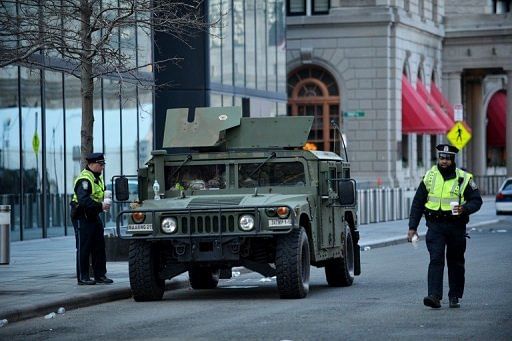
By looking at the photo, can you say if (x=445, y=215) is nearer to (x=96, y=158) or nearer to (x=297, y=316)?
(x=297, y=316)

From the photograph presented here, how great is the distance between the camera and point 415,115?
57.8 metres

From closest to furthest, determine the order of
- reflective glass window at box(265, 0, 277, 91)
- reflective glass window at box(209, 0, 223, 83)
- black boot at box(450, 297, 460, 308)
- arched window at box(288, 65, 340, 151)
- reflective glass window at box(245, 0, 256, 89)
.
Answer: black boot at box(450, 297, 460, 308)
reflective glass window at box(209, 0, 223, 83)
reflective glass window at box(245, 0, 256, 89)
reflective glass window at box(265, 0, 277, 91)
arched window at box(288, 65, 340, 151)

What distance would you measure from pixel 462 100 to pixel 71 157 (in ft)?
132

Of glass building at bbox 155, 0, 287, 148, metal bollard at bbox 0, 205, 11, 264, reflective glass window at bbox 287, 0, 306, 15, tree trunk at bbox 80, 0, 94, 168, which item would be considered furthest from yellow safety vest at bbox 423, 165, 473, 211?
reflective glass window at bbox 287, 0, 306, 15

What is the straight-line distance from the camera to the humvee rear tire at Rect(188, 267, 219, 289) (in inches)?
782

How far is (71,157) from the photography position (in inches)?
1344

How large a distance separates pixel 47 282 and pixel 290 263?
4.29 m

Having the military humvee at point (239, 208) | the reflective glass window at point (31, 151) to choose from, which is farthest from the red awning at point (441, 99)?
the military humvee at point (239, 208)

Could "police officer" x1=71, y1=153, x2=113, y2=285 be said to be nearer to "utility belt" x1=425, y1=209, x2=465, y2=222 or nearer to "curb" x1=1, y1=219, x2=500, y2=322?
"curb" x1=1, y1=219, x2=500, y2=322

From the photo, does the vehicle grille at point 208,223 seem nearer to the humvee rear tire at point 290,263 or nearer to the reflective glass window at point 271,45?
the humvee rear tire at point 290,263

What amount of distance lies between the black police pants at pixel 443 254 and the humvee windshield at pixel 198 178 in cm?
357

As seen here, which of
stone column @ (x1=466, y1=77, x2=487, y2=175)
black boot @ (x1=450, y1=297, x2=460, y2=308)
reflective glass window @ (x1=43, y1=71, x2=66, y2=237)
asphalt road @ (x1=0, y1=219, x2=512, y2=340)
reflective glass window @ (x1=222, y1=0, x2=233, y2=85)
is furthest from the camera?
stone column @ (x1=466, y1=77, x2=487, y2=175)

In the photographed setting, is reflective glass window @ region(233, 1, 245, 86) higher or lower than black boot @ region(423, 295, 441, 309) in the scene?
higher

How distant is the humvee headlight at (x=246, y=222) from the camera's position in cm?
1723
